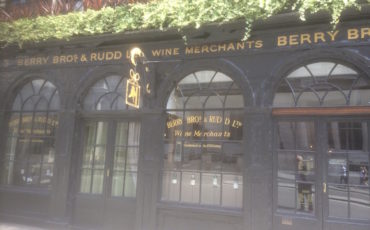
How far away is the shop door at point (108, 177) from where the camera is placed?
6742 millimetres

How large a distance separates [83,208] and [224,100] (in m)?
3.83

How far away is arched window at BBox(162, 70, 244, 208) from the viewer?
5965 millimetres

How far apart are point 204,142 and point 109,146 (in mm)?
2186

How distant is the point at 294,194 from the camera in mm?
5484

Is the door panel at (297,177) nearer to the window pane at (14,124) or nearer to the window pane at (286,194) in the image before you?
the window pane at (286,194)

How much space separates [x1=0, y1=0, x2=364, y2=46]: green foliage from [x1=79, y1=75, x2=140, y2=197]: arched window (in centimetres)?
122

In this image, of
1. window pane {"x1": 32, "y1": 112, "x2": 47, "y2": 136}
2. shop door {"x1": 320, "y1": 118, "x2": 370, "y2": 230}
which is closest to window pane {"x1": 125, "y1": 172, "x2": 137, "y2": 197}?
window pane {"x1": 32, "y1": 112, "x2": 47, "y2": 136}

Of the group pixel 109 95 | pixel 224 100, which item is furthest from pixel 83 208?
pixel 224 100

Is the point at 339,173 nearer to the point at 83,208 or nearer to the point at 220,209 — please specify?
the point at 220,209

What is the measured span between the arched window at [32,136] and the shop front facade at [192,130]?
0.10 ft

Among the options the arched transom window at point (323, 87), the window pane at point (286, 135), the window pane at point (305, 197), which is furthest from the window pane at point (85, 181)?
the window pane at point (305, 197)

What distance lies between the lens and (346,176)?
5.25m

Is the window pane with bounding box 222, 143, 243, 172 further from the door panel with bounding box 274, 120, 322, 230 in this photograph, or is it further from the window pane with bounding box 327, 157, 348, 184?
the window pane with bounding box 327, 157, 348, 184

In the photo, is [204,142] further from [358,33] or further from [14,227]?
[14,227]
